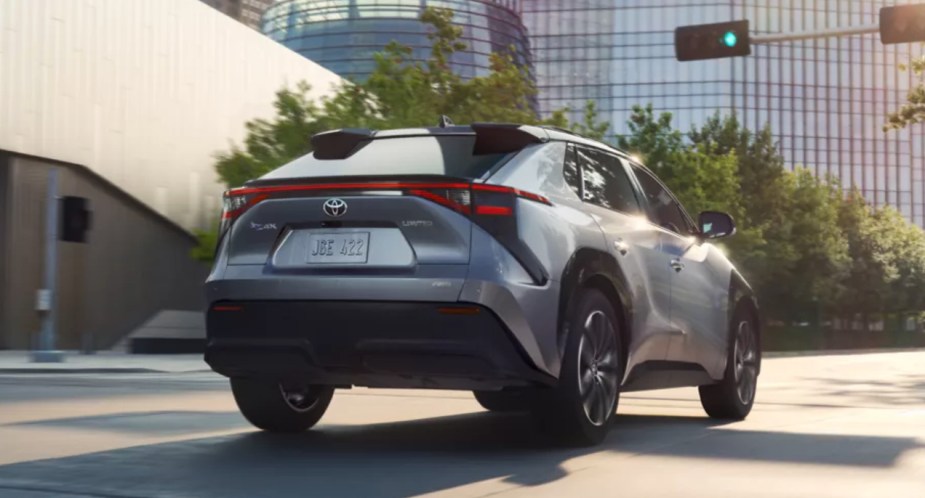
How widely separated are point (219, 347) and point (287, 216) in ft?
2.54

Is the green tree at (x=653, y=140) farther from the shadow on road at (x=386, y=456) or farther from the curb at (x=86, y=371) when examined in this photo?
the shadow on road at (x=386, y=456)

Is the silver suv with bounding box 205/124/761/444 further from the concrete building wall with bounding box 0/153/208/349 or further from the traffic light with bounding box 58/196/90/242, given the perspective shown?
the concrete building wall with bounding box 0/153/208/349

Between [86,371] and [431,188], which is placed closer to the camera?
[431,188]

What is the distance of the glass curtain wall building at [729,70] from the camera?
111 meters

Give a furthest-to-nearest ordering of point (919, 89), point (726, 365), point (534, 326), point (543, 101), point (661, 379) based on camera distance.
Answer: point (543, 101)
point (919, 89)
point (726, 365)
point (661, 379)
point (534, 326)

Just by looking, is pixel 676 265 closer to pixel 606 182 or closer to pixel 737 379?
pixel 606 182

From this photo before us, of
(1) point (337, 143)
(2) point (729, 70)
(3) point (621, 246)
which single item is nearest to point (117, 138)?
(1) point (337, 143)

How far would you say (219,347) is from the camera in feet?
23.5

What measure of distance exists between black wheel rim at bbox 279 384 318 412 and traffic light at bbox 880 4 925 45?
1180 cm

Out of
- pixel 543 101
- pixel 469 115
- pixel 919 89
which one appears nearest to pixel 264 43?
pixel 469 115

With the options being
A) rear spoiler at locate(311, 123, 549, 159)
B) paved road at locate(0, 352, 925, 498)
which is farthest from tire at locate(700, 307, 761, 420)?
rear spoiler at locate(311, 123, 549, 159)

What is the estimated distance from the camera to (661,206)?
9.11m

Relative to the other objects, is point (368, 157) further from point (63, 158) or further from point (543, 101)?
point (543, 101)

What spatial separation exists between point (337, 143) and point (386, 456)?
5.57 feet
